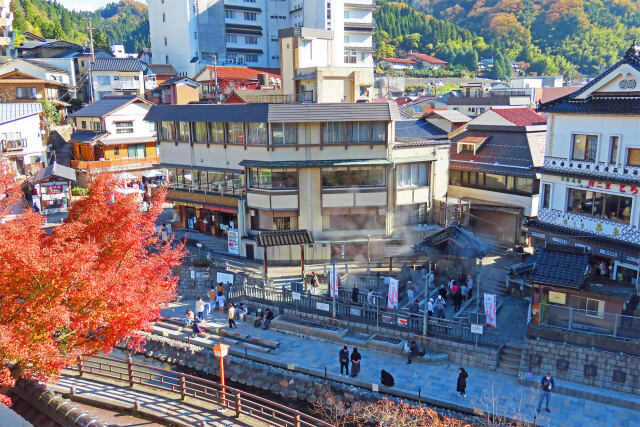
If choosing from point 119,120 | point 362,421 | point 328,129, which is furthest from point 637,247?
point 119,120

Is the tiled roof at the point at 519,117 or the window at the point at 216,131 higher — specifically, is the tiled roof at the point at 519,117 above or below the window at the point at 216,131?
above

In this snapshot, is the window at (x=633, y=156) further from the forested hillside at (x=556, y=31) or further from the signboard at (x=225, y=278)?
the forested hillside at (x=556, y=31)

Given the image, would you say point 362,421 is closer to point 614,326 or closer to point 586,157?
point 614,326

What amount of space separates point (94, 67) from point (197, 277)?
47.5 metres

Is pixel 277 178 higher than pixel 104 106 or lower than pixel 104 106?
lower

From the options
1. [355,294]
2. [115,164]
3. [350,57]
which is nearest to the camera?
[355,294]

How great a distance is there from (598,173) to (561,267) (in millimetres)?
6740

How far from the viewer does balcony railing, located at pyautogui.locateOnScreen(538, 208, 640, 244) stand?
24.5 metres

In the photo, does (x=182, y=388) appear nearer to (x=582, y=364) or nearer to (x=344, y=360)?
(x=344, y=360)

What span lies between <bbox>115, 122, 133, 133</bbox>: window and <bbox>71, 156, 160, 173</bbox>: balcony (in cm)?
319

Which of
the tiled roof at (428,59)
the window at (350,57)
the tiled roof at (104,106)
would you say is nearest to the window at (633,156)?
the tiled roof at (104,106)

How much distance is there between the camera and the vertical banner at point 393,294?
2491cm

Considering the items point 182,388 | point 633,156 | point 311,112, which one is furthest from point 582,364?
point 311,112

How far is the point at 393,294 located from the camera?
25.1 m
